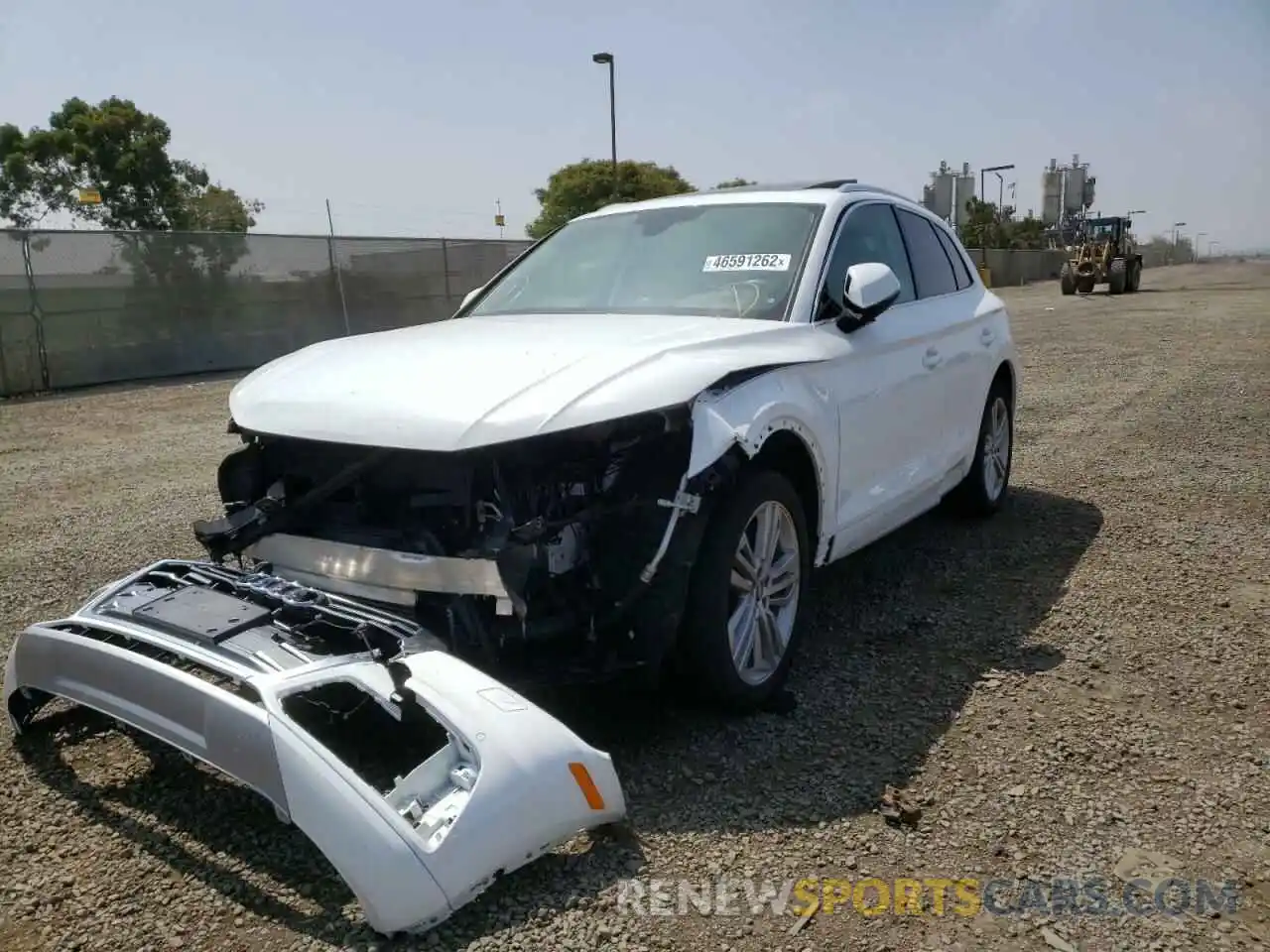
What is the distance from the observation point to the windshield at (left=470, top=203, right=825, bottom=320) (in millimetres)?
3998

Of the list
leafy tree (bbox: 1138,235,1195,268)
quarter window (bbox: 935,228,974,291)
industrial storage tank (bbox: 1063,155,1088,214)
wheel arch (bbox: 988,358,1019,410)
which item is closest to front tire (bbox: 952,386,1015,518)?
wheel arch (bbox: 988,358,1019,410)

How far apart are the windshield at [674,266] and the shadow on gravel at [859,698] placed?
139 cm

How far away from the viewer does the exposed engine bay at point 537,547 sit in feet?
9.64

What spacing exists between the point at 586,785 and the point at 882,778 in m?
0.98

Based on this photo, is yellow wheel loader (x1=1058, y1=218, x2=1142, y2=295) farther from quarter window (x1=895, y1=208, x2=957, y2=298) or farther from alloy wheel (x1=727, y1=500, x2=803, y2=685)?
alloy wheel (x1=727, y1=500, x2=803, y2=685)

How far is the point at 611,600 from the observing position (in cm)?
304

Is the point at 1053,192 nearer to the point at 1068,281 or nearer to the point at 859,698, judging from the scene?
the point at 1068,281

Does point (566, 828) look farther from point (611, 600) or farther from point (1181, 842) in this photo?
point (1181, 842)

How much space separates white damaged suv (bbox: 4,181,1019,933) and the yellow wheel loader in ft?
106

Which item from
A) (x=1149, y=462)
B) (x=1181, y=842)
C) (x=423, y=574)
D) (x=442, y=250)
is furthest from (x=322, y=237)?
(x=1181, y=842)

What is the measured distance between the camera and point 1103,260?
3388 cm

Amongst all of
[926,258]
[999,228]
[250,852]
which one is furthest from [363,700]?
[999,228]

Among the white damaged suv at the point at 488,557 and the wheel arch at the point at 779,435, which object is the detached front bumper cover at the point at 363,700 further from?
the wheel arch at the point at 779,435

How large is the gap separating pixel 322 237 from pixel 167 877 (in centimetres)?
1591
